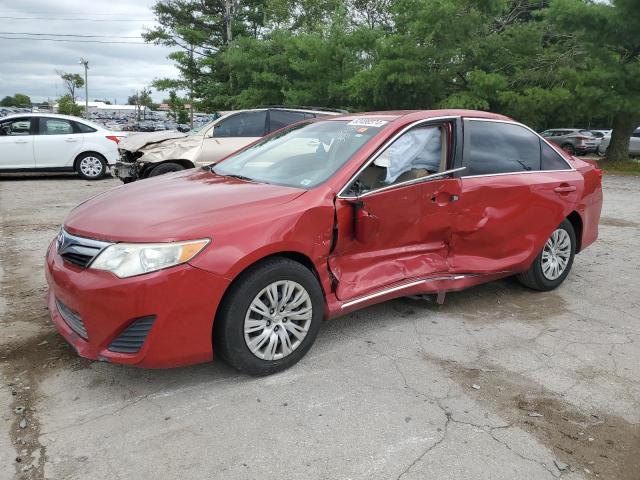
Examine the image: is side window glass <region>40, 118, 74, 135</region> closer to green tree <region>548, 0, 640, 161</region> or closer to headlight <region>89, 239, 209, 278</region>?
headlight <region>89, 239, 209, 278</region>

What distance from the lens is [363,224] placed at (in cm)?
358

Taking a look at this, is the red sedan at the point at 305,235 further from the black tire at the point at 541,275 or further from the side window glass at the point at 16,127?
the side window glass at the point at 16,127

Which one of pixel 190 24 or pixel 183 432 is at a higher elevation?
pixel 190 24

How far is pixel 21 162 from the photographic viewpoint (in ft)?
39.0

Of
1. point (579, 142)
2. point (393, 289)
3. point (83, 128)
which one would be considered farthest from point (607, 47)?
point (393, 289)

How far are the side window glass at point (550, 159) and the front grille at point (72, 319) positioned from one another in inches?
155

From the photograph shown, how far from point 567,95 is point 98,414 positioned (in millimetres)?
16460

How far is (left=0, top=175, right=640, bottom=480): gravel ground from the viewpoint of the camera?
2.52 meters

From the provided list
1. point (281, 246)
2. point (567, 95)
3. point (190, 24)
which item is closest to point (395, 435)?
point (281, 246)

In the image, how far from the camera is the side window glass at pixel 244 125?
9.77m

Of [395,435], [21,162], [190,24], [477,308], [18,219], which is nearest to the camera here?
[395,435]

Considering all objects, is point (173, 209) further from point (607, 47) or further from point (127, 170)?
point (607, 47)

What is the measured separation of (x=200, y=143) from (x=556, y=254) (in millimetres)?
6482

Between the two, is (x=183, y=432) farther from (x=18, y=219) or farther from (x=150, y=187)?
(x=18, y=219)
